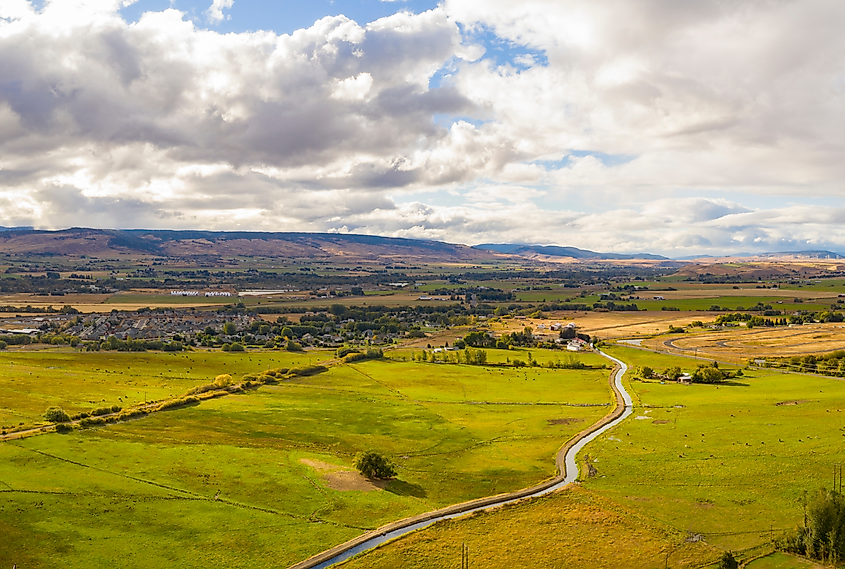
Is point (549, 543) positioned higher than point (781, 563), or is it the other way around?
point (781, 563)

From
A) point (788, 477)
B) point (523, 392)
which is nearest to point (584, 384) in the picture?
point (523, 392)

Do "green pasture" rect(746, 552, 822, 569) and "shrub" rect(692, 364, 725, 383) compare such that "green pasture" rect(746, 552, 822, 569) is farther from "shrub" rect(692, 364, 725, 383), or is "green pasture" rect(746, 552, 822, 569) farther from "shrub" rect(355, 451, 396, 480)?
"shrub" rect(692, 364, 725, 383)

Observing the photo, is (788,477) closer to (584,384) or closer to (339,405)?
(584,384)

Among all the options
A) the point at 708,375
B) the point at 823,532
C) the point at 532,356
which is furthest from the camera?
the point at 532,356

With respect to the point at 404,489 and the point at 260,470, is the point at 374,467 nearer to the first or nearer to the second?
the point at 404,489

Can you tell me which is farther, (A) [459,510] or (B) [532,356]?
(B) [532,356]

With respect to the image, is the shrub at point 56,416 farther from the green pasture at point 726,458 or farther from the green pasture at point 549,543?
the green pasture at point 726,458

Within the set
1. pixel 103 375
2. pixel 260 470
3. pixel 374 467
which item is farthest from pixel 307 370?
pixel 374 467
